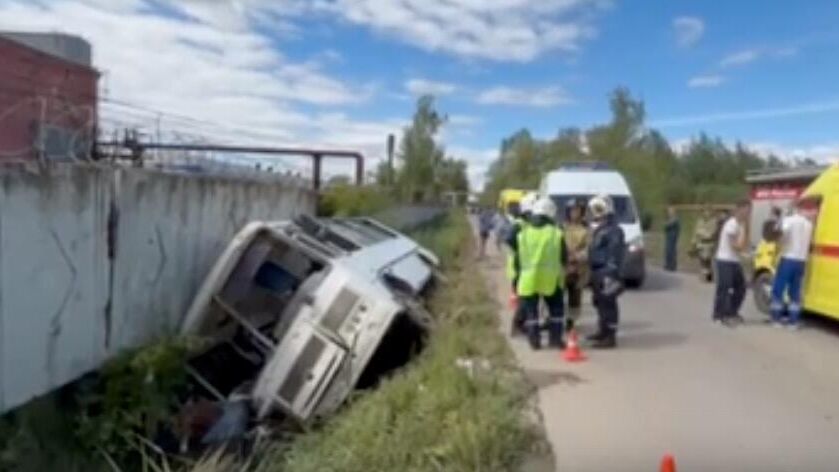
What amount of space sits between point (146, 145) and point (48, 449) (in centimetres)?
939

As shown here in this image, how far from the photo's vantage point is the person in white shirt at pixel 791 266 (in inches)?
435

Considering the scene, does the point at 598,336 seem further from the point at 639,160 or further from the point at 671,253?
the point at 639,160

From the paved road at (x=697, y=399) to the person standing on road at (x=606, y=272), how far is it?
11.1 inches

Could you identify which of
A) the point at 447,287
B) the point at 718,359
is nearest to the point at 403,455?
the point at 718,359

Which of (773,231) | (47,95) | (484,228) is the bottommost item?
(484,228)

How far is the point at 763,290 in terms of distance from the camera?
498 inches

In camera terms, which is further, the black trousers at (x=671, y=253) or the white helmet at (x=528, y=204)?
the black trousers at (x=671, y=253)

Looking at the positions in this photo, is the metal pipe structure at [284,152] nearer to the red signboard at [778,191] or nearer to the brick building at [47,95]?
the brick building at [47,95]

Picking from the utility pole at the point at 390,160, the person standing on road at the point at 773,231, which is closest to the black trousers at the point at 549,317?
the person standing on road at the point at 773,231

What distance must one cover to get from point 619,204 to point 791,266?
649 centimetres

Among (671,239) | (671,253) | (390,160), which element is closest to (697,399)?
(671,239)

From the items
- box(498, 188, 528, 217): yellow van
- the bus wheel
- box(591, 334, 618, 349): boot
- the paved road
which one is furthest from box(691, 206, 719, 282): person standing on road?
box(591, 334, 618, 349): boot

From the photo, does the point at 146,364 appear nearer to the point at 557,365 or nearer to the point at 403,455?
the point at 403,455

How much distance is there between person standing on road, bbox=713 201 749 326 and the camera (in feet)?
37.3
